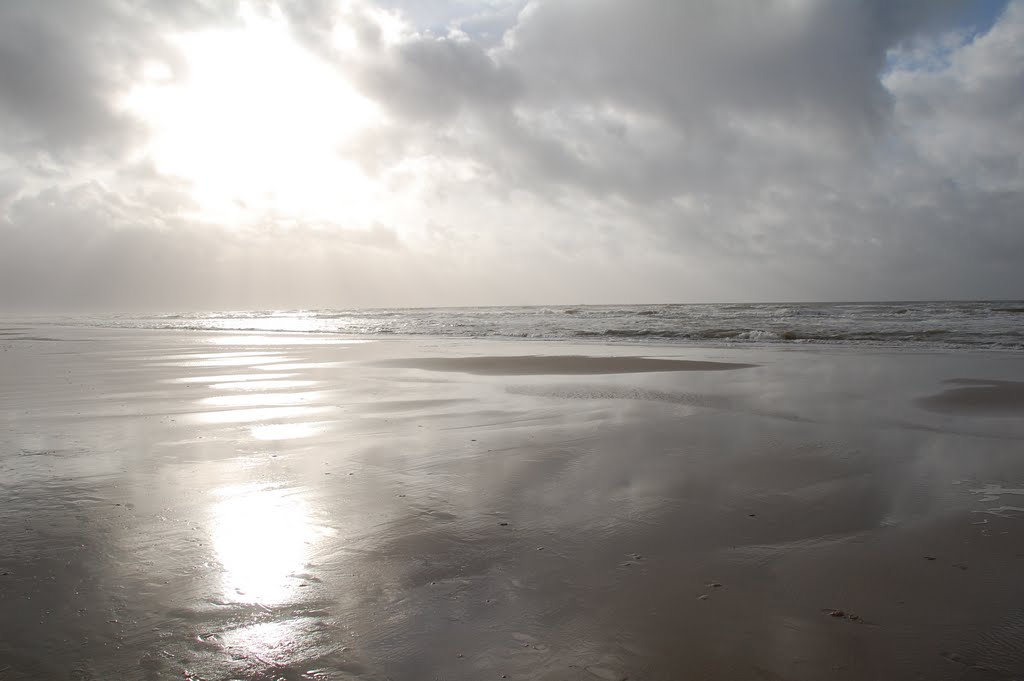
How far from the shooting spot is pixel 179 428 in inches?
246

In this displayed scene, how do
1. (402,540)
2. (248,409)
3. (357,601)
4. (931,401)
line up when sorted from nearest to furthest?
(357,601) → (402,540) → (248,409) → (931,401)

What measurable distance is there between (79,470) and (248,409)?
278 cm

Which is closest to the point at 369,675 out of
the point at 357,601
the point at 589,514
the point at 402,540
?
the point at 357,601

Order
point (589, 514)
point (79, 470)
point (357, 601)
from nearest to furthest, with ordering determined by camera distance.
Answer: point (357, 601) → point (589, 514) → point (79, 470)

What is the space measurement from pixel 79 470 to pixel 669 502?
15.0ft

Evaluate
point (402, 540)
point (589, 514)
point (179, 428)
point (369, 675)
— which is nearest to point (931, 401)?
point (589, 514)

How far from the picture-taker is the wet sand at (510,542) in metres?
2.27

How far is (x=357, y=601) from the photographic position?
2.62 m

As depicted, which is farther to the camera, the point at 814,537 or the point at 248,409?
the point at 248,409

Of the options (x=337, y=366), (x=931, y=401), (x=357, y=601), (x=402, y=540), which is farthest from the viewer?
(x=337, y=366)

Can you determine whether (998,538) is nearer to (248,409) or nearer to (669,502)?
(669,502)

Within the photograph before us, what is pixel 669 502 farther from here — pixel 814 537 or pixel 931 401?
pixel 931 401

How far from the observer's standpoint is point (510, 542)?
330 centimetres

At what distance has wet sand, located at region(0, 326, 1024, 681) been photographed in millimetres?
2266
